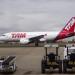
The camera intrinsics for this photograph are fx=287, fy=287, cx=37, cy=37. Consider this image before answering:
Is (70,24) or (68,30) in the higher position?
(70,24)

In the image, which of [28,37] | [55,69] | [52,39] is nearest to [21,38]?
[28,37]

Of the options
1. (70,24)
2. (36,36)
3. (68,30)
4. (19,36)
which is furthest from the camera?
(70,24)

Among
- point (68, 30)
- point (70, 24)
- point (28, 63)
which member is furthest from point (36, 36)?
point (28, 63)

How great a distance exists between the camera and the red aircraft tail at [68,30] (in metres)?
74.4

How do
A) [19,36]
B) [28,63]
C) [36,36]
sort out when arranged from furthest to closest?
1. [19,36]
2. [36,36]
3. [28,63]

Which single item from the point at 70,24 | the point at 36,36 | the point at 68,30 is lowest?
the point at 36,36

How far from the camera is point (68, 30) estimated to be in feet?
250

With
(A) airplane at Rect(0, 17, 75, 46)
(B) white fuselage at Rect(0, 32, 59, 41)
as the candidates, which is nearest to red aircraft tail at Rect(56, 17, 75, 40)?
(A) airplane at Rect(0, 17, 75, 46)

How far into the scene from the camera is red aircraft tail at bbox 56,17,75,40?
244 feet

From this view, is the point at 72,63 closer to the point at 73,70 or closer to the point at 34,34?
the point at 73,70

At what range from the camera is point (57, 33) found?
246 feet

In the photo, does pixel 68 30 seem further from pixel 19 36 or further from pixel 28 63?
pixel 28 63

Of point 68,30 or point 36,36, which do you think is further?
point 68,30

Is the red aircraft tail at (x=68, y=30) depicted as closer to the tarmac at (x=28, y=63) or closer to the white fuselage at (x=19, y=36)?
the white fuselage at (x=19, y=36)
